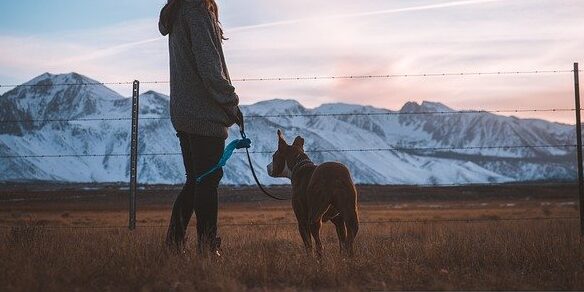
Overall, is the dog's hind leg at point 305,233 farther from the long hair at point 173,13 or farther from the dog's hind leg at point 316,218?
the long hair at point 173,13

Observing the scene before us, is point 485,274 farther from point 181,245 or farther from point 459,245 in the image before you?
point 181,245

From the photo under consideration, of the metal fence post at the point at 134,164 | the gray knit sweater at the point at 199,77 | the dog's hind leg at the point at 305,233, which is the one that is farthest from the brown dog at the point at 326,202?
the metal fence post at the point at 134,164

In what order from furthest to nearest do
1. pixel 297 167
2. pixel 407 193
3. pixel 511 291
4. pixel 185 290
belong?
pixel 407 193 < pixel 297 167 < pixel 511 291 < pixel 185 290

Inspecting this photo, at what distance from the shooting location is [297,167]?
8.23 meters

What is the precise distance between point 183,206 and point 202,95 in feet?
3.79

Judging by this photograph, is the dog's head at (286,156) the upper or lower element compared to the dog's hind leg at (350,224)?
upper

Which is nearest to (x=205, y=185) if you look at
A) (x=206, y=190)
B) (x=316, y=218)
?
(x=206, y=190)

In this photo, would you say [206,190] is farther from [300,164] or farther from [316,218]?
[300,164]

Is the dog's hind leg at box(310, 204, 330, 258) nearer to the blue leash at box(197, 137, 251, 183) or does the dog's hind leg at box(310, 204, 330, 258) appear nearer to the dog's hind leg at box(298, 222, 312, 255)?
the dog's hind leg at box(298, 222, 312, 255)

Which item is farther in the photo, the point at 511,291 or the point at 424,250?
the point at 424,250

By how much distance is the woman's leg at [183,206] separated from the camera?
6578 mm

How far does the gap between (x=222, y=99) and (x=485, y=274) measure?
284 centimetres

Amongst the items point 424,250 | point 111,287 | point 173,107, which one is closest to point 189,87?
point 173,107

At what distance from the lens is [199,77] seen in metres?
6.37
